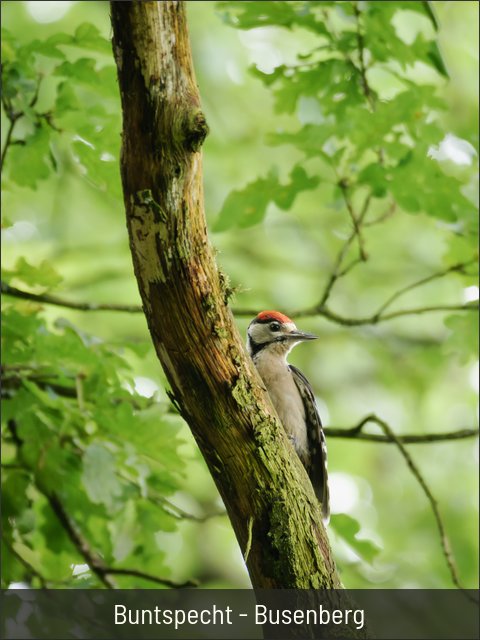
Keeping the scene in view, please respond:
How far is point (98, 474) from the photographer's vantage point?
143 inches

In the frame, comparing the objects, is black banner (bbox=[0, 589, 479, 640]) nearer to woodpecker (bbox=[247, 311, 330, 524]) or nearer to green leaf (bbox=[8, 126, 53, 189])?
woodpecker (bbox=[247, 311, 330, 524])

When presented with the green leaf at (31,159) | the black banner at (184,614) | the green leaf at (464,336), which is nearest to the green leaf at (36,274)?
the green leaf at (31,159)

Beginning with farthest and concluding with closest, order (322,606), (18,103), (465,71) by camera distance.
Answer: (465,71) < (18,103) < (322,606)

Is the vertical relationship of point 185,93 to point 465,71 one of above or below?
below

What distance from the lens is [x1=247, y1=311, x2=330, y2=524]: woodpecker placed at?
4.30 metres

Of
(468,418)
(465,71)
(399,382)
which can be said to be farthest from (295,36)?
(468,418)

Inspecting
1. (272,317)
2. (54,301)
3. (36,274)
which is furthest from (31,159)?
(272,317)

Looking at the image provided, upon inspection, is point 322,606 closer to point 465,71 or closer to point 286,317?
point 286,317

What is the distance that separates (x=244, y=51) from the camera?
345 inches

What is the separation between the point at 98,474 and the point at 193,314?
1506 millimetres

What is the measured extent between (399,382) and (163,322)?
703cm

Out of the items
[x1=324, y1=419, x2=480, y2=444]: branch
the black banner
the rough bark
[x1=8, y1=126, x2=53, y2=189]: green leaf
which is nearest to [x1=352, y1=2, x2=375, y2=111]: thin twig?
[x1=8, y1=126, x2=53, y2=189]: green leaf

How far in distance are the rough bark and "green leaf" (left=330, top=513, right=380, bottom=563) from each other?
1302 mm

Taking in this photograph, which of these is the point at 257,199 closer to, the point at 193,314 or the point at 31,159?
the point at 31,159
